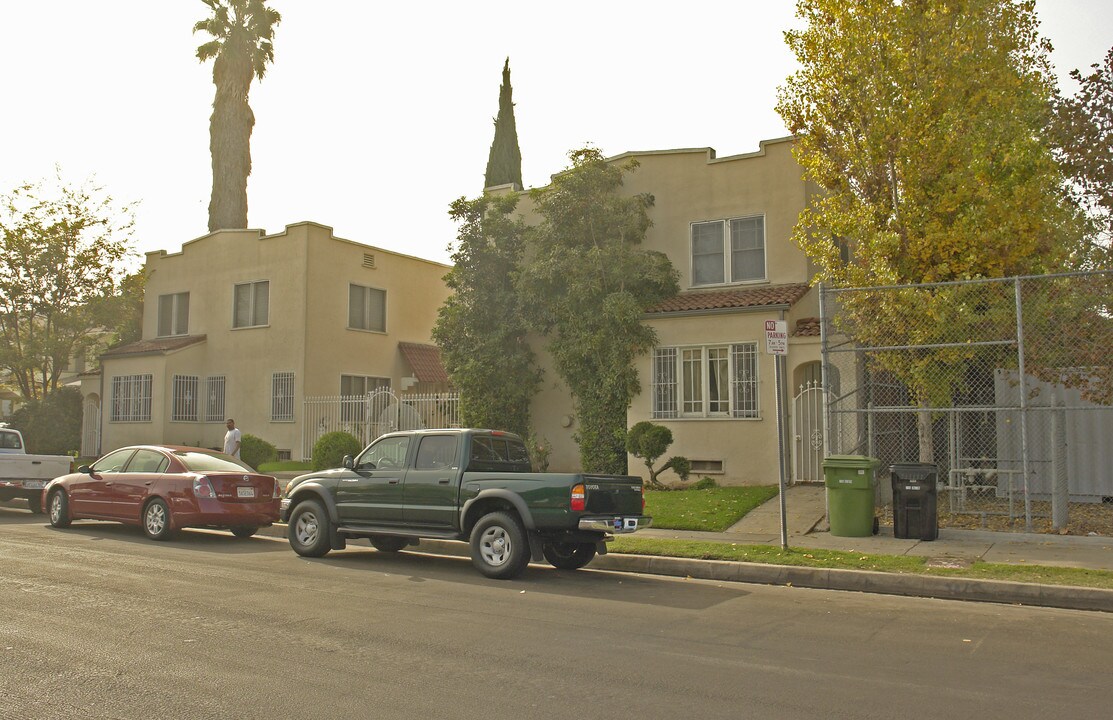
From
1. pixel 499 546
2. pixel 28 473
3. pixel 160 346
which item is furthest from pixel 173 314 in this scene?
pixel 499 546

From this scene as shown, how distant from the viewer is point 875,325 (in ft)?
46.4

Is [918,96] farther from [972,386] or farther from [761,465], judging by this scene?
[761,465]

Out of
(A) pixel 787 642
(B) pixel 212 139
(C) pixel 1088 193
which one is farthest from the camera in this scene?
(B) pixel 212 139

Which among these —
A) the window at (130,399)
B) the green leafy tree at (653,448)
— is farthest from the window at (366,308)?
the green leafy tree at (653,448)

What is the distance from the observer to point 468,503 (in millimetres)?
10086

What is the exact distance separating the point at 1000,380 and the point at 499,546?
34.0 feet

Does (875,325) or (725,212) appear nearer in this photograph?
(875,325)

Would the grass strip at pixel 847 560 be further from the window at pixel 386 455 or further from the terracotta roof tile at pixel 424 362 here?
the terracotta roof tile at pixel 424 362

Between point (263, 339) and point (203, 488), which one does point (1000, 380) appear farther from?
point (263, 339)

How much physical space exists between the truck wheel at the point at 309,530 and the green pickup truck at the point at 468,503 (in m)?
0.01

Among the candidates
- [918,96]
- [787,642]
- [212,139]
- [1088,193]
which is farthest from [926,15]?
[212,139]

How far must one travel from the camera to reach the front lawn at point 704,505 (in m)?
13.4

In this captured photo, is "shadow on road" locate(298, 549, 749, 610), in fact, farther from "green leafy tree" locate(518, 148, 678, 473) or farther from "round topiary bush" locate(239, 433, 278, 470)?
"round topiary bush" locate(239, 433, 278, 470)

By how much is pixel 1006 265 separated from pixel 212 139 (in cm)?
2871
